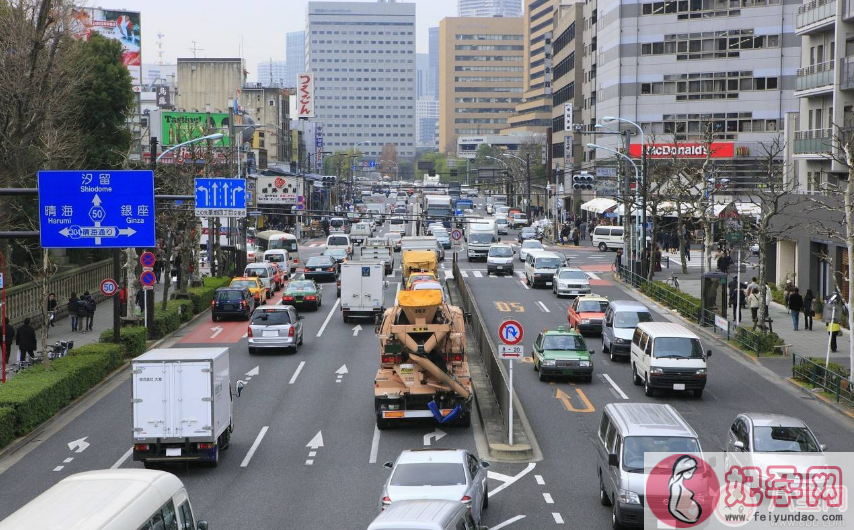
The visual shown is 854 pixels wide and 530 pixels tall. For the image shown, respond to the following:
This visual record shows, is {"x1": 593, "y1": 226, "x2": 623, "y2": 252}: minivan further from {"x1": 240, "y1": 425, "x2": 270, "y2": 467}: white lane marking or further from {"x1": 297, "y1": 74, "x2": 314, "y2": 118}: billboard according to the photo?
{"x1": 297, "y1": 74, "x2": 314, "y2": 118}: billboard

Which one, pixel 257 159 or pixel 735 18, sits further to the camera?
pixel 257 159

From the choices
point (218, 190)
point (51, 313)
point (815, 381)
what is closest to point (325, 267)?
point (51, 313)

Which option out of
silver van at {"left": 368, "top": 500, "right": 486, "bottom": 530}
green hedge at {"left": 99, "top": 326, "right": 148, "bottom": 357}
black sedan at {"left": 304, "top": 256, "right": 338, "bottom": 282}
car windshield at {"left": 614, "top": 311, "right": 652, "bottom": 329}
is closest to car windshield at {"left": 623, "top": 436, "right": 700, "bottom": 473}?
silver van at {"left": 368, "top": 500, "right": 486, "bottom": 530}

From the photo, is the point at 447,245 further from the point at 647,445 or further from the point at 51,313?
the point at 647,445

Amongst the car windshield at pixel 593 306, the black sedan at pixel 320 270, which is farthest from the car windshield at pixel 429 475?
the black sedan at pixel 320 270

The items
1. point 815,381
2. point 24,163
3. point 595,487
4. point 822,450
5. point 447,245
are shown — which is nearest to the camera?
point 822,450

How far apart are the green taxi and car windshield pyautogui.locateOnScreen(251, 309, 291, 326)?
10.0 metres

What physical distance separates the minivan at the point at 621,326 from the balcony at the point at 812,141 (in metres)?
16.1

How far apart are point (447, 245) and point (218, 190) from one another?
50.1 metres

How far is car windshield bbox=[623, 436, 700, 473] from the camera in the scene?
1745cm

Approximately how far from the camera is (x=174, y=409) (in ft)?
70.8

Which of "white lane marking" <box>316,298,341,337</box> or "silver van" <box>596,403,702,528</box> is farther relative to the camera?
"white lane marking" <box>316,298,341,337</box>

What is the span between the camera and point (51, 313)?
42594 millimetres

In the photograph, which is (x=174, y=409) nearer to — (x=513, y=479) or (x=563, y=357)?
(x=513, y=479)
